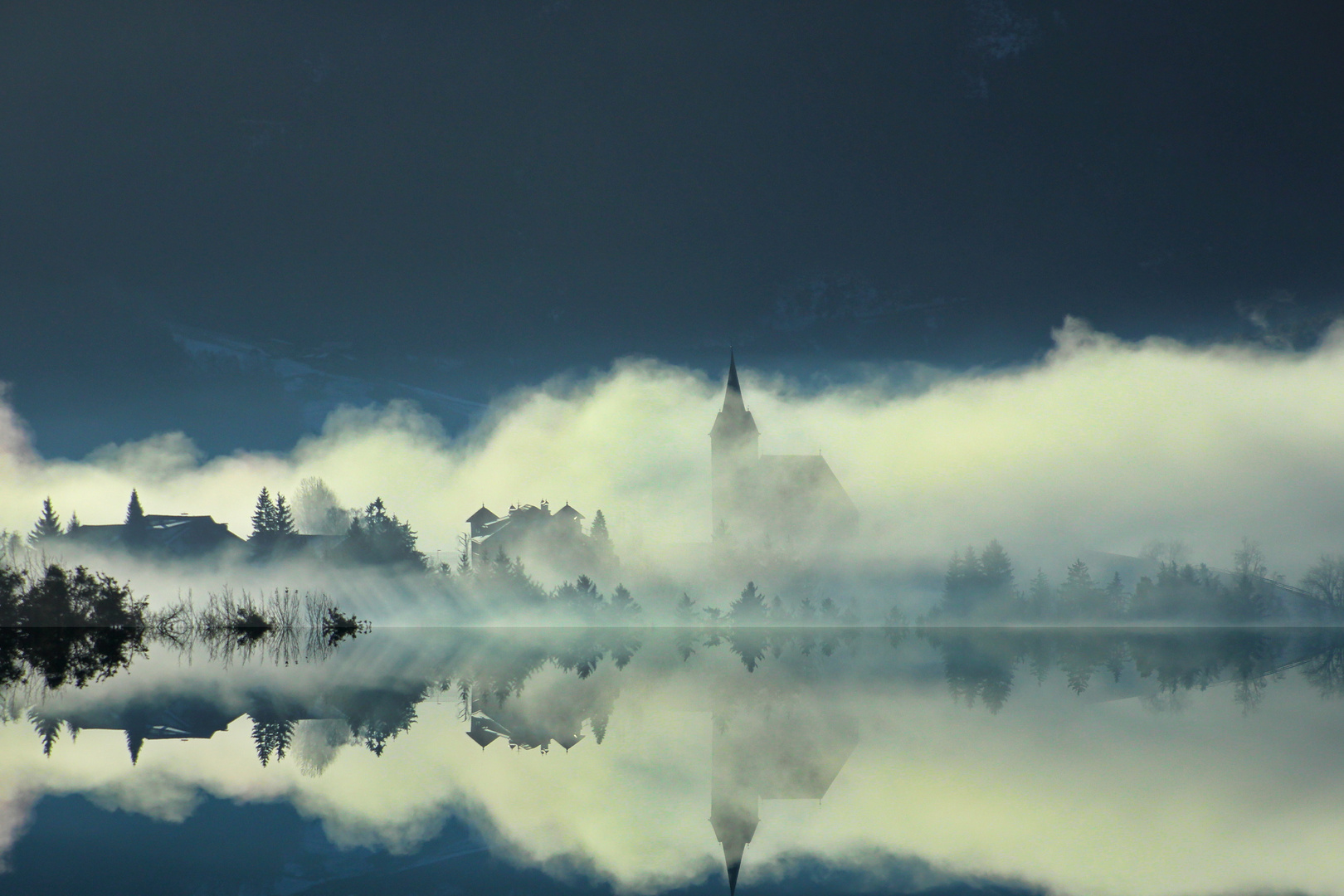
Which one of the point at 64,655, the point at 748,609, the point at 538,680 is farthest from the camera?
the point at 748,609

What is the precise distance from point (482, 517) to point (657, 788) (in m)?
109

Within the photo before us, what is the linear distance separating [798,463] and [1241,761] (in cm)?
15428

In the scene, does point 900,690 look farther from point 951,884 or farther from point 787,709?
point 951,884

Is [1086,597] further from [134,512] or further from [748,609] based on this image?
[134,512]

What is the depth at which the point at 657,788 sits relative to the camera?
40.6ft

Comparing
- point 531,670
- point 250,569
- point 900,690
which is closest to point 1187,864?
point 900,690

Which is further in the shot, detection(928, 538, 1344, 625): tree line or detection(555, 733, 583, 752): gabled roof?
detection(928, 538, 1344, 625): tree line

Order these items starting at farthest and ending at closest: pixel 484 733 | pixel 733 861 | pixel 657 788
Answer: pixel 484 733
pixel 657 788
pixel 733 861

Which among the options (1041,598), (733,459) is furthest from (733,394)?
(1041,598)

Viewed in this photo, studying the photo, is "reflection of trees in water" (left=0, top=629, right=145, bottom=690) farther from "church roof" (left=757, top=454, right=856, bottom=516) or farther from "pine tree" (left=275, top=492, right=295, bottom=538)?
"church roof" (left=757, top=454, right=856, bottom=516)

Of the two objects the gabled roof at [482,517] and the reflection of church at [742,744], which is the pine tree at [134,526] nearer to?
the gabled roof at [482,517]

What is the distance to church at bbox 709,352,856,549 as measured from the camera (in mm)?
160875

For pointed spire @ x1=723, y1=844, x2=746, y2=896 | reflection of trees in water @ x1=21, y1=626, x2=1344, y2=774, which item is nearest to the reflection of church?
pointed spire @ x1=723, y1=844, x2=746, y2=896

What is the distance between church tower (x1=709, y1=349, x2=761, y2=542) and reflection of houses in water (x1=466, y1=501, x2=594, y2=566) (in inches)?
2356
